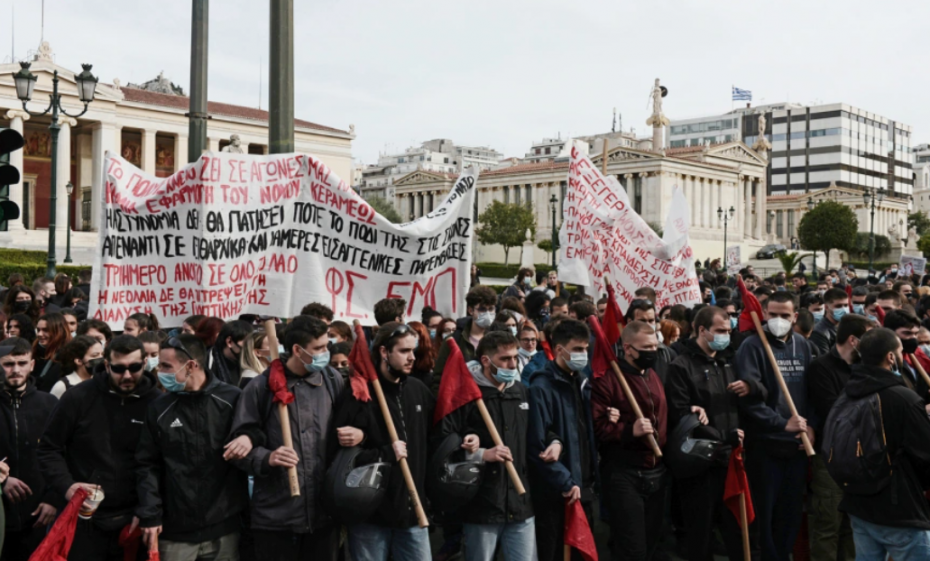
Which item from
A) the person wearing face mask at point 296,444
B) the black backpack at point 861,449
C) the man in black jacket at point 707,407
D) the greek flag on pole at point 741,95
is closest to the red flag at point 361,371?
the person wearing face mask at point 296,444

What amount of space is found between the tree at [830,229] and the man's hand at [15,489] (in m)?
67.3

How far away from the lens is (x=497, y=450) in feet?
16.5

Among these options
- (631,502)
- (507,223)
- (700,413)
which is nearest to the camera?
(631,502)

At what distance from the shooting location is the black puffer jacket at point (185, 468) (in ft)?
15.3

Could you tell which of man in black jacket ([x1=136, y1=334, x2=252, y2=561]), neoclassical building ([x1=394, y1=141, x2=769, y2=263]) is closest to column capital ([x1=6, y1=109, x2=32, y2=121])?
neoclassical building ([x1=394, y1=141, x2=769, y2=263])

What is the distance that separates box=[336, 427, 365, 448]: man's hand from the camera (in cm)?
482

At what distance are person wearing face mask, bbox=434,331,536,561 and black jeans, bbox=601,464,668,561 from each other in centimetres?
56

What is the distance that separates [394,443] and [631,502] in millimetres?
1675

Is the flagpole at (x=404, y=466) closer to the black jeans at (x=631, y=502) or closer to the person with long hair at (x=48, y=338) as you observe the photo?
the black jeans at (x=631, y=502)

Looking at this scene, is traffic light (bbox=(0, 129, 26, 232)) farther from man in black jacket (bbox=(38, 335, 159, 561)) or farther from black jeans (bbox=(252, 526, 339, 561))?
black jeans (bbox=(252, 526, 339, 561))

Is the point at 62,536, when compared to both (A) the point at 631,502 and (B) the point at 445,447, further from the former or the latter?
(A) the point at 631,502

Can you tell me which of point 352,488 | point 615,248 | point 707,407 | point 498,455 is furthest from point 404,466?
point 615,248

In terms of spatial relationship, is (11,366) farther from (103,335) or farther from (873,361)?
(873,361)

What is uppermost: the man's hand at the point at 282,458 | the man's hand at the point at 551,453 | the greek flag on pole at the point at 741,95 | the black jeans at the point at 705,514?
the greek flag on pole at the point at 741,95
